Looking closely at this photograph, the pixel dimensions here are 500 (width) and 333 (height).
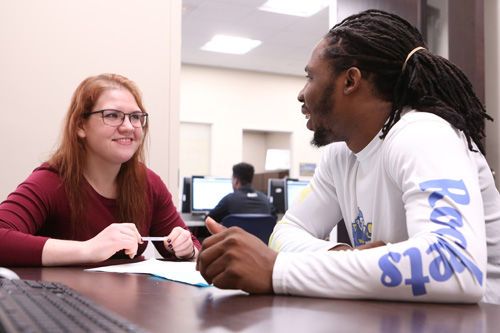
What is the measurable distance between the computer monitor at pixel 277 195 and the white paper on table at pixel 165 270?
416 centimetres

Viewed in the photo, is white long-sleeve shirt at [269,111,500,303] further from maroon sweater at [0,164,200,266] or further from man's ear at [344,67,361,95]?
maroon sweater at [0,164,200,266]

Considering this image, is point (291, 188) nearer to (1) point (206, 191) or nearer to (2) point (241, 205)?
(1) point (206, 191)

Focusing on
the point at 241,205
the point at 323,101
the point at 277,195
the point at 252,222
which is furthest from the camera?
the point at 277,195

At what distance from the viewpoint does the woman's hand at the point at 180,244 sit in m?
1.44

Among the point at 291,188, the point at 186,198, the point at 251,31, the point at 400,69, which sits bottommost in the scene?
the point at 186,198

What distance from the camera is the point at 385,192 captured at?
1.03m

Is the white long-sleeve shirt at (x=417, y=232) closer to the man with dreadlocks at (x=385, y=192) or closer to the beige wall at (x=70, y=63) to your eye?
the man with dreadlocks at (x=385, y=192)

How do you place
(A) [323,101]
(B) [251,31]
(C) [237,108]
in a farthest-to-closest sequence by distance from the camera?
(C) [237,108], (B) [251,31], (A) [323,101]

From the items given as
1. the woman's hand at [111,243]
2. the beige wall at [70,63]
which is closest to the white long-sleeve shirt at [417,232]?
the woman's hand at [111,243]

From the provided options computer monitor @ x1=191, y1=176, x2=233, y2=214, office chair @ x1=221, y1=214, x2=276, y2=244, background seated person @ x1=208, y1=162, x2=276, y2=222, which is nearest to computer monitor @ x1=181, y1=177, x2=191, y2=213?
computer monitor @ x1=191, y1=176, x2=233, y2=214

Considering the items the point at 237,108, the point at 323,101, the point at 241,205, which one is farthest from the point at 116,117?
the point at 237,108

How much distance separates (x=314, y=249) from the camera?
1.09 meters

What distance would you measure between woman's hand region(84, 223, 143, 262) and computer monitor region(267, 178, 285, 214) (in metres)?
4.24

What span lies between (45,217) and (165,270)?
0.52 m
